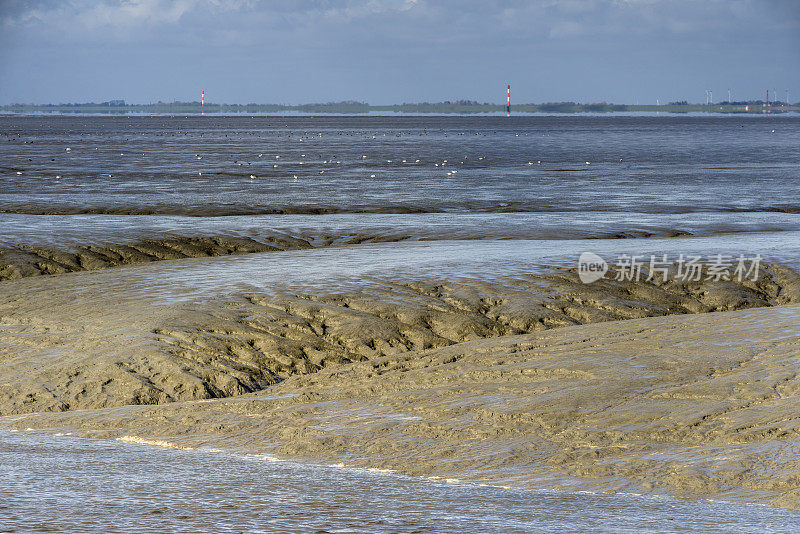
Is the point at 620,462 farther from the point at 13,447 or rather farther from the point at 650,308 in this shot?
the point at 650,308

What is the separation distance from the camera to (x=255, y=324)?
11.5 metres

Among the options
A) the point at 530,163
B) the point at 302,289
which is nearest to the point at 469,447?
the point at 302,289

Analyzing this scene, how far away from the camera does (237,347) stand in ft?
35.2

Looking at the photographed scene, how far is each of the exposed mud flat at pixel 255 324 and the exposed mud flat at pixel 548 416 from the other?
1.91 ft

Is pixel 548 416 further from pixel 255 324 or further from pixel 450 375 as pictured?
pixel 255 324

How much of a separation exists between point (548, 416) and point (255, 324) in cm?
470

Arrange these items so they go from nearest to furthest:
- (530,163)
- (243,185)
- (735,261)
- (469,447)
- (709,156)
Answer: (469,447), (735,261), (243,185), (530,163), (709,156)

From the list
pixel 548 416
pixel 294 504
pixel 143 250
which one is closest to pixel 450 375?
pixel 548 416

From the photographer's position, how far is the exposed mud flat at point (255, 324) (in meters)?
9.70

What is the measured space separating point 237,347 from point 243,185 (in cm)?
2685

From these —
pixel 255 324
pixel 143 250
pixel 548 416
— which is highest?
pixel 143 250

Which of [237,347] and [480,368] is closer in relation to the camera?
[480,368]

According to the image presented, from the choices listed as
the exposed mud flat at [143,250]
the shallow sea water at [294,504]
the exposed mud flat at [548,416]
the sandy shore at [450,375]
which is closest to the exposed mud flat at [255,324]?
the sandy shore at [450,375]

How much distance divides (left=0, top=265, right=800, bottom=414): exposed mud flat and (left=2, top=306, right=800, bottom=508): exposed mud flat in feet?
1.91
